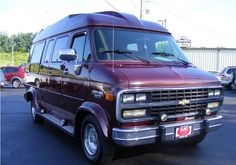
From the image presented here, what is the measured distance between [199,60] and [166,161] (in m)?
33.6

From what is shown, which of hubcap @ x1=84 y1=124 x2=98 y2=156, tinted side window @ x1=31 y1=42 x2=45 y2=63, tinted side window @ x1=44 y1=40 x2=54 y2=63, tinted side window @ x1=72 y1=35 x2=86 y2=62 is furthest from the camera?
tinted side window @ x1=31 y1=42 x2=45 y2=63

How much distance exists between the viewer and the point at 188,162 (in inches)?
241

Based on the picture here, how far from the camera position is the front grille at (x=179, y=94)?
5465 mm

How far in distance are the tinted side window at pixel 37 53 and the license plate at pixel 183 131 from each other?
487cm

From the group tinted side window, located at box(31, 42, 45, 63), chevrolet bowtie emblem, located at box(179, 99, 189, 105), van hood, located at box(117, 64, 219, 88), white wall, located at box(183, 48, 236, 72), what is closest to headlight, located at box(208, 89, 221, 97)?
van hood, located at box(117, 64, 219, 88)

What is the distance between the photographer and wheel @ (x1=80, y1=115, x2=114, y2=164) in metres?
5.66

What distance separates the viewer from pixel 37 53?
980cm

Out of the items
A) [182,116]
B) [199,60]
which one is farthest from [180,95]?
[199,60]

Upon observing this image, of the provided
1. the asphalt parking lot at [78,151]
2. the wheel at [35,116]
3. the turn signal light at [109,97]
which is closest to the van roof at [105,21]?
the turn signal light at [109,97]

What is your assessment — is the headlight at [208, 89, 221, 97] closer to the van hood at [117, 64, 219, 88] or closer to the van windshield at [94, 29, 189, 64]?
the van hood at [117, 64, 219, 88]

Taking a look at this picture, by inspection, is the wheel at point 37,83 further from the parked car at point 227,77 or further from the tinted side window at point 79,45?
the parked car at point 227,77

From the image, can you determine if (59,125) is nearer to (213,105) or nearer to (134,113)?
(134,113)

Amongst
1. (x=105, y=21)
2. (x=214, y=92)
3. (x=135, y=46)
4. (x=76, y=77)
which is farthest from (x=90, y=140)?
(x=214, y=92)

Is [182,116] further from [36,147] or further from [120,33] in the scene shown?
[36,147]
